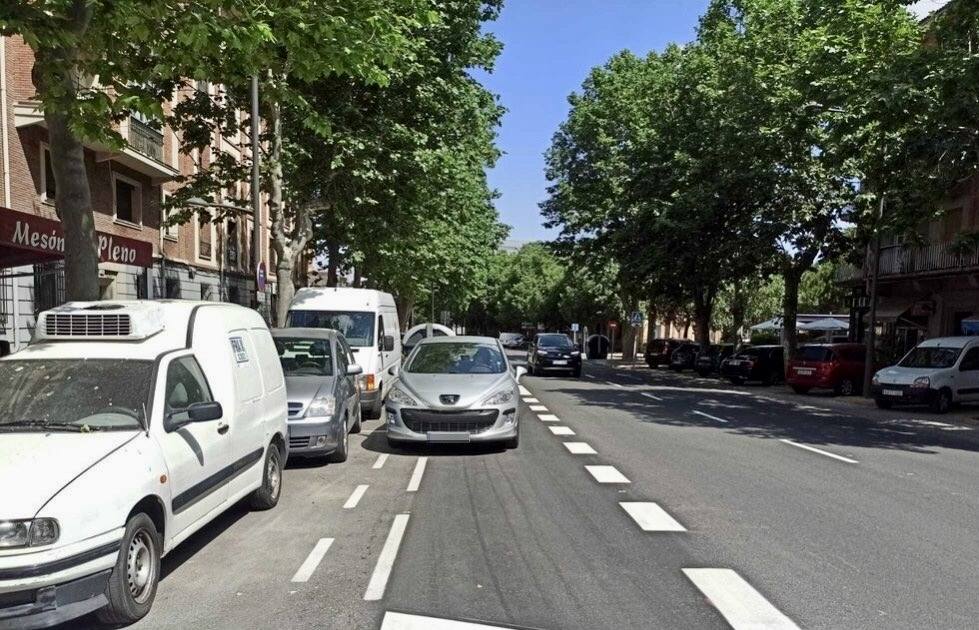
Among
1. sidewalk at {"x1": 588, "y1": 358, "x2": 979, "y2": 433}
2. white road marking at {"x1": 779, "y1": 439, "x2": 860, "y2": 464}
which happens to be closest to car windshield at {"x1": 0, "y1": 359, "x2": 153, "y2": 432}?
white road marking at {"x1": 779, "y1": 439, "x2": 860, "y2": 464}

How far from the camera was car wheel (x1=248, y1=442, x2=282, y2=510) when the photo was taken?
6766mm

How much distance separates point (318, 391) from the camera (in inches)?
357

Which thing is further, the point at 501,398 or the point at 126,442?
the point at 501,398

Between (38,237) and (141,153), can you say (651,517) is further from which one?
(141,153)

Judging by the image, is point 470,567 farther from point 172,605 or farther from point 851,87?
point 851,87

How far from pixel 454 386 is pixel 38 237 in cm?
601

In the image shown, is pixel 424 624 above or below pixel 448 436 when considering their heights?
below

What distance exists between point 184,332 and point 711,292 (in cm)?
3104

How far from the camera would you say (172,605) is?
179 inches

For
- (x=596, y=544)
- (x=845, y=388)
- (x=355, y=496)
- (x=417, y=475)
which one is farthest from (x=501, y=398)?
(x=845, y=388)

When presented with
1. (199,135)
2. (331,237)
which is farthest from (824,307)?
(199,135)

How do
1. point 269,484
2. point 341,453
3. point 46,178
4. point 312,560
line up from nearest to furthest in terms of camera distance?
point 312,560, point 269,484, point 341,453, point 46,178

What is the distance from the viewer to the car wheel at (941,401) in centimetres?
1809

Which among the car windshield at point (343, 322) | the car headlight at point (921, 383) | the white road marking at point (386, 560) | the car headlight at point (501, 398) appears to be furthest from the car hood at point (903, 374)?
the white road marking at point (386, 560)
